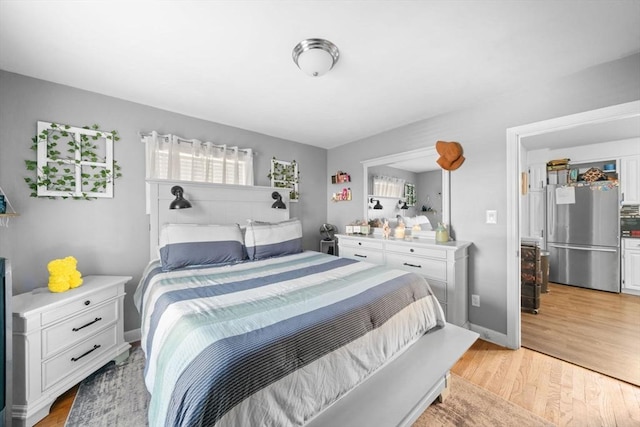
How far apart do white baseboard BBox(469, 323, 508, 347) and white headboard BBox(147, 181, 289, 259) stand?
261cm

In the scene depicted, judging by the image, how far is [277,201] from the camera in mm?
3324

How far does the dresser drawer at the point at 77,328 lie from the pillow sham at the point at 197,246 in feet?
1.67

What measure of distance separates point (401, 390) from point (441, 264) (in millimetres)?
1455

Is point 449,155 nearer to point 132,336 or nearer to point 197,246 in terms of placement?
point 197,246

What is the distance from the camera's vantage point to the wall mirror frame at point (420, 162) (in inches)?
110

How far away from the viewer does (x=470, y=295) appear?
2.60 metres

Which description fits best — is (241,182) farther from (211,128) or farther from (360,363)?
(360,363)

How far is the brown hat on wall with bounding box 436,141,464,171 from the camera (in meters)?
2.64

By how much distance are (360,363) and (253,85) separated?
2.28m

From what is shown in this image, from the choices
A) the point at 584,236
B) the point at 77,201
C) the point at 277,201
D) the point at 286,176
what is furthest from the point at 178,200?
the point at 584,236

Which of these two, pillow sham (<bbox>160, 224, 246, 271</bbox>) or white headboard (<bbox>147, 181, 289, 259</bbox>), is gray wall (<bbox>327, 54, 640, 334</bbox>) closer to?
white headboard (<bbox>147, 181, 289, 259</bbox>)

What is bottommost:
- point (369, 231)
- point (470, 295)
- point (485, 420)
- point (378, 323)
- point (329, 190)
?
point (485, 420)

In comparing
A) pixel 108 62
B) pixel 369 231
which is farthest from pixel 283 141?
pixel 108 62

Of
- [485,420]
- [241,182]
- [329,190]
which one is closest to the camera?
[485,420]
